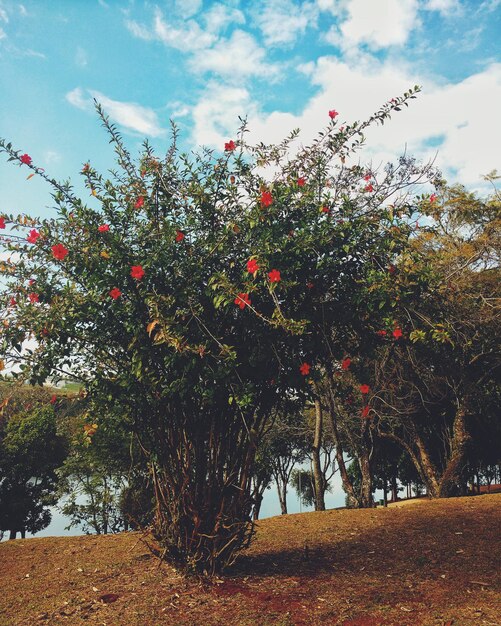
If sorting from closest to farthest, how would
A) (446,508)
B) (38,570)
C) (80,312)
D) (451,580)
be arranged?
(80,312), (451,580), (38,570), (446,508)

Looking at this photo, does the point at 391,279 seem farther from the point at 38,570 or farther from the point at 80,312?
the point at 38,570

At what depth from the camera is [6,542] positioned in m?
9.92

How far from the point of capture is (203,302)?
5473 mm

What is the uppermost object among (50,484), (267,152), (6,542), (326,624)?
(267,152)

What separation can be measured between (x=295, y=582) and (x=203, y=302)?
3308 millimetres

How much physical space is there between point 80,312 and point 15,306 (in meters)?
0.85

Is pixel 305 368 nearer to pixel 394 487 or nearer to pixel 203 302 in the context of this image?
pixel 203 302

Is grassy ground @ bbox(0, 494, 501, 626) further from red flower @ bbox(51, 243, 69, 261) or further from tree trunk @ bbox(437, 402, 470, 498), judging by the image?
tree trunk @ bbox(437, 402, 470, 498)

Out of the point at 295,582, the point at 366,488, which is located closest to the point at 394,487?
the point at 366,488

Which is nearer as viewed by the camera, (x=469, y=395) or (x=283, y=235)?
(x=283, y=235)

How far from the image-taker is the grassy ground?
5020mm

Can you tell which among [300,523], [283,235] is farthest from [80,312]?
[300,523]

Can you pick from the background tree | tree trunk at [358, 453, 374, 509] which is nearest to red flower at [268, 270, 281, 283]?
tree trunk at [358, 453, 374, 509]

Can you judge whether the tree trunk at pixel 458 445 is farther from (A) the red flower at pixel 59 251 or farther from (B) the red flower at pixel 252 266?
(A) the red flower at pixel 59 251
